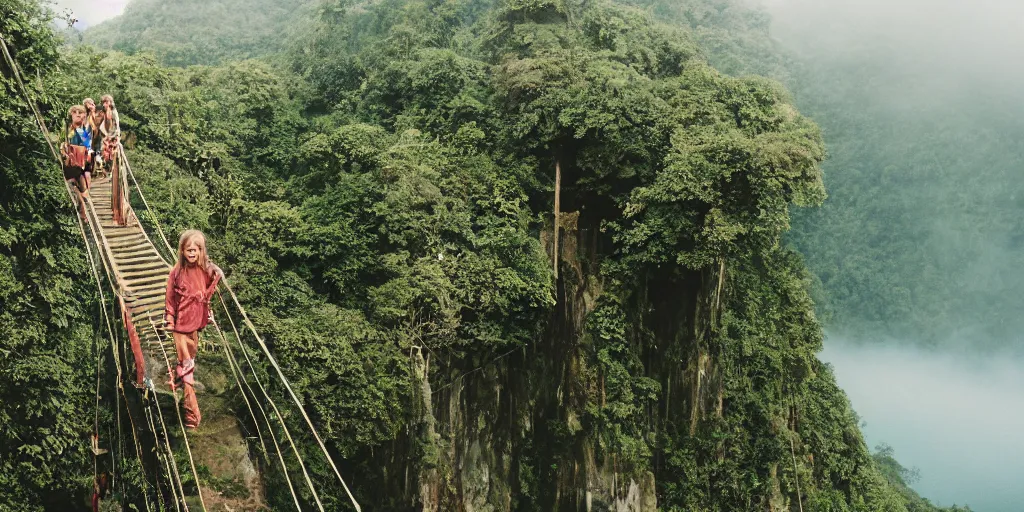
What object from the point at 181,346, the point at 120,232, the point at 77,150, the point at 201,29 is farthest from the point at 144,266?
the point at 201,29

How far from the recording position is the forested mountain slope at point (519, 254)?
10.3m

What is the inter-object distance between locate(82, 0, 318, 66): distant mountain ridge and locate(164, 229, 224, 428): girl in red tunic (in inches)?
737

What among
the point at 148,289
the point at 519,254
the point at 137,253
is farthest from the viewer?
the point at 519,254

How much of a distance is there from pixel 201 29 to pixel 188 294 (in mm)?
23109

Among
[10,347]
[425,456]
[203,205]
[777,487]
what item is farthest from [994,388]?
[10,347]

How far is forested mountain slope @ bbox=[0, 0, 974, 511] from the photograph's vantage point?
10.3 metres

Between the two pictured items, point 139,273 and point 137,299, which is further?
point 139,273

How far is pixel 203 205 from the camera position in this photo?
976cm

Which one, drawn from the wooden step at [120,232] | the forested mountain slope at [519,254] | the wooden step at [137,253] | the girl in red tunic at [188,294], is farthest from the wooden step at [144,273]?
the forested mountain slope at [519,254]

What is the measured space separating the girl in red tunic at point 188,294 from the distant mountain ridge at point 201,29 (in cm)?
1873

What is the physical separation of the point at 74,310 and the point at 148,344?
196 centimetres

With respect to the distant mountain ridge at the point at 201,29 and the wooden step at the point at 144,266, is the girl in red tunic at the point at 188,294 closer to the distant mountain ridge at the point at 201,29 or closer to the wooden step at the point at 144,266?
the wooden step at the point at 144,266

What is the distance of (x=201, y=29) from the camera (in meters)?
25.5

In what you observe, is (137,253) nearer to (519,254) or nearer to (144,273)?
(144,273)
